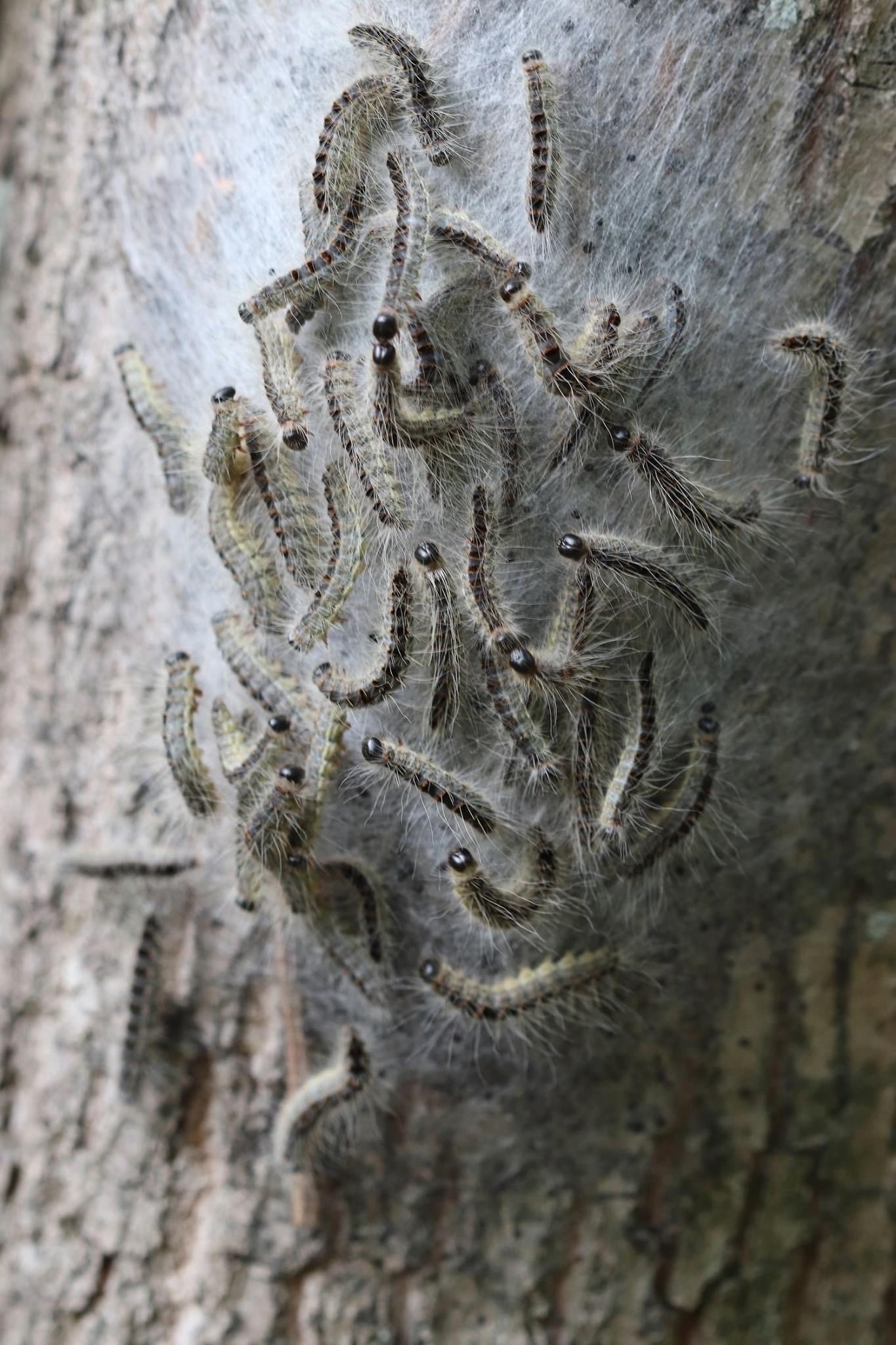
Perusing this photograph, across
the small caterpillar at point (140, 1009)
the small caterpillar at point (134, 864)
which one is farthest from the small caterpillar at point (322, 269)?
the small caterpillar at point (140, 1009)

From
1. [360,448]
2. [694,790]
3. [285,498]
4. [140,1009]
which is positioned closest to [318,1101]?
[140,1009]

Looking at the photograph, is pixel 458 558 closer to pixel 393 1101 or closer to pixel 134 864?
pixel 134 864

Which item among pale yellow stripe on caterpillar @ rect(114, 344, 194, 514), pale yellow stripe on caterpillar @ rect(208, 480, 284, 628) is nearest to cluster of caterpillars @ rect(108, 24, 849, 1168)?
pale yellow stripe on caterpillar @ rect(208, 480, 284, 628)

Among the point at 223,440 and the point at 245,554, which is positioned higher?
the point at 223,440

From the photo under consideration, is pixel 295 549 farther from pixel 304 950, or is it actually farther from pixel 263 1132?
pixel 263 1132

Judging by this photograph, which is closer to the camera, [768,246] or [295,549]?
[768,246]

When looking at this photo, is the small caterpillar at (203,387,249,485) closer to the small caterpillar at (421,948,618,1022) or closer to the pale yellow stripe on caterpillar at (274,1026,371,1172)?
the small caterpillar at (421,948,618,1022)

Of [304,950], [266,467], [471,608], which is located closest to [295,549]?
[266,467]
